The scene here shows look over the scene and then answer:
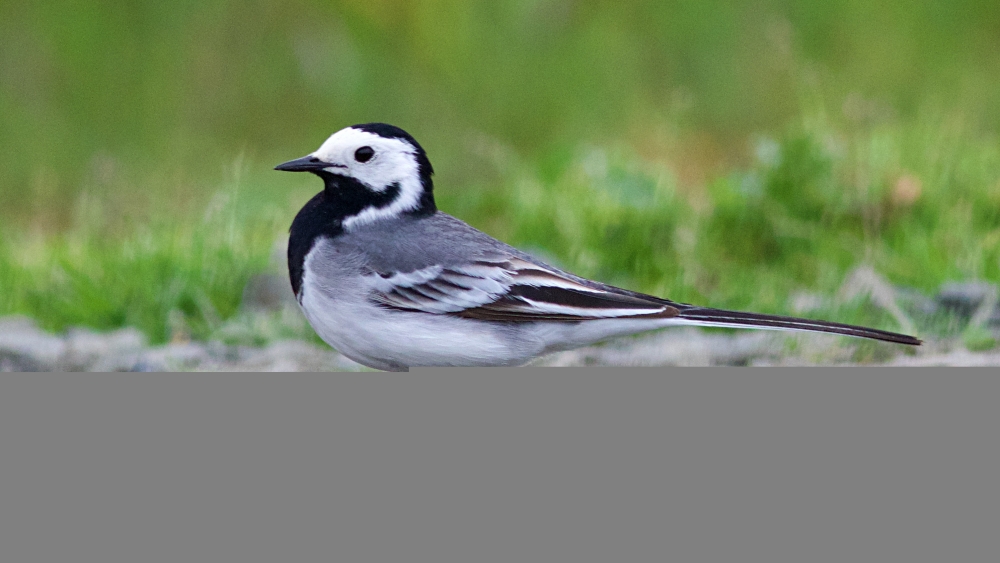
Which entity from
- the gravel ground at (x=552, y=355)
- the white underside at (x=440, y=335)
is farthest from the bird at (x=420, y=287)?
the gravel ground at (x=552, y=355)

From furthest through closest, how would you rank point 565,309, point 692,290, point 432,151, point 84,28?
1. point 84,28
2. point 432,151
3. point 692,290
4. point 565,309

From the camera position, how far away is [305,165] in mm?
1855

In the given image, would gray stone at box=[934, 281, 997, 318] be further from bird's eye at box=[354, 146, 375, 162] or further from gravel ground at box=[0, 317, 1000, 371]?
bird's eye at box=[354, 146, 375, 162]

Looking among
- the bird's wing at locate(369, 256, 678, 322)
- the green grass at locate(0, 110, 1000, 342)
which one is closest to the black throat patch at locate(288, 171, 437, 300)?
the bird's wing at locate(369, 256, 678, 322)

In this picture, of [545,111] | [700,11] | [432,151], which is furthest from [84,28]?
[700,11]

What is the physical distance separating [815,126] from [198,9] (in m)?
1.66

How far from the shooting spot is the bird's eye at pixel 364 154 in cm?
189

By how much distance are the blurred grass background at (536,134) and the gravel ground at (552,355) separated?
106 millimetres

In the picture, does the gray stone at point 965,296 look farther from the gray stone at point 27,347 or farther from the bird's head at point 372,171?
the gray stone at point 27,347

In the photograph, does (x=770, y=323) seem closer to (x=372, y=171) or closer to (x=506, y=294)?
(x=506, y=294)

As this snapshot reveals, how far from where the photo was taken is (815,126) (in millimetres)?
2855

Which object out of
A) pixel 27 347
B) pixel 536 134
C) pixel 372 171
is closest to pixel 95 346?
pixel 27 347

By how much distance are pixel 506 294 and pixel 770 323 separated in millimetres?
389

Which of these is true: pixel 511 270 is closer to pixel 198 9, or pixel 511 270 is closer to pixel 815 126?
pixel 815 126
